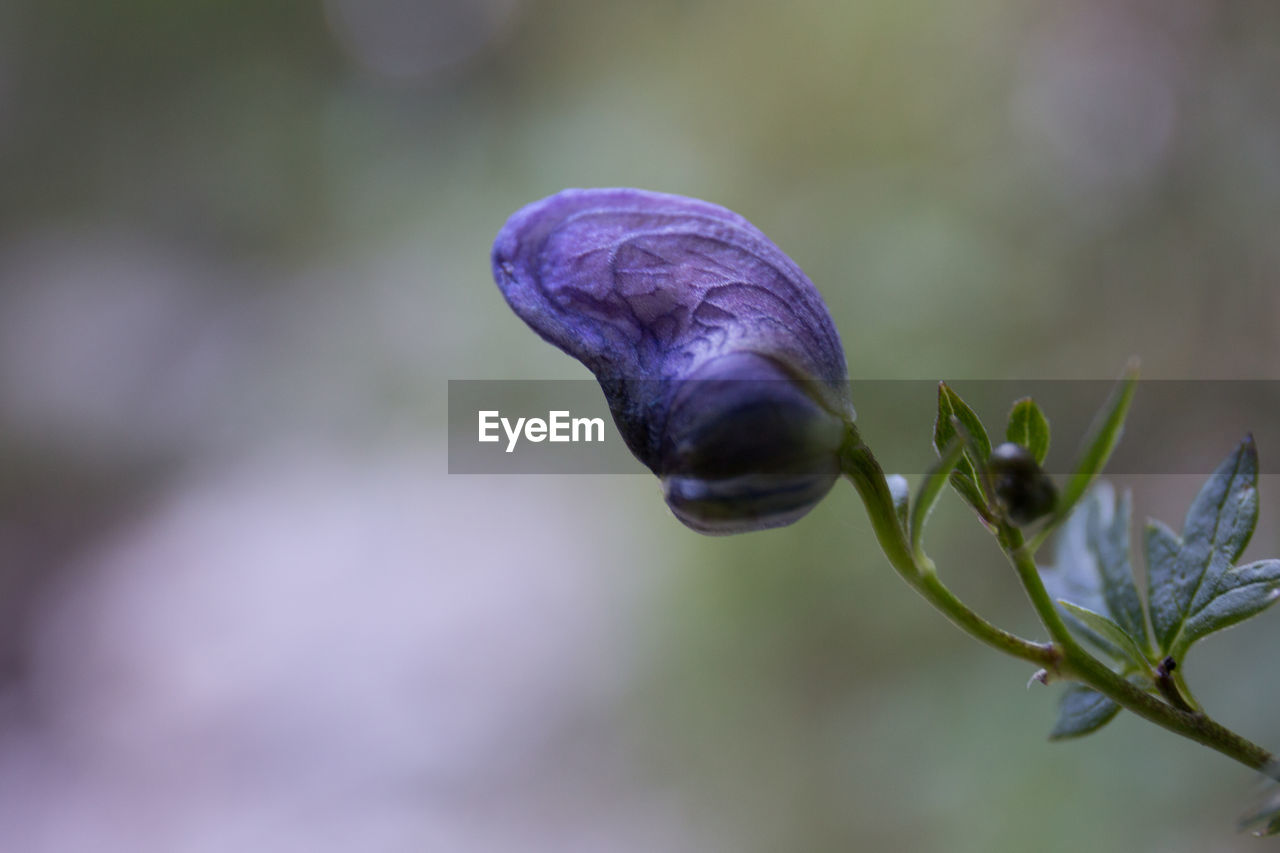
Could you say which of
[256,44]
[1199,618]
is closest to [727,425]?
[1199,618]

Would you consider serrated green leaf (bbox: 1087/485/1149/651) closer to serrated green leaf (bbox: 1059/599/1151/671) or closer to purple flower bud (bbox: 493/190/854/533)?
serrated green leaf (bbox: 1059/599/1151/671)

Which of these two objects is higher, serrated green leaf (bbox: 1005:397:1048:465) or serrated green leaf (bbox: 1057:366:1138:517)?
serrated green leaf (bbox: 1057:366:1138:517)

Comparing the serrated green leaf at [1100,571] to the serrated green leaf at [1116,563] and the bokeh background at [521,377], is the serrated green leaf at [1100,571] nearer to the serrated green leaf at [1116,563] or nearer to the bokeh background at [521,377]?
the serrated green leaf at [1116,563]

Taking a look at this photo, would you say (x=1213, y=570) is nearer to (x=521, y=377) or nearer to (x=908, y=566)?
A: (x=908, y=566)

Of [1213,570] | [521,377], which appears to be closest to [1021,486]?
[1213,570]

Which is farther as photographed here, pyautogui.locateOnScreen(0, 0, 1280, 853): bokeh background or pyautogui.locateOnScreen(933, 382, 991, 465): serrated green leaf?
pyautogui.locateOnScreen(0, 0, 1280, 853): bokeh background

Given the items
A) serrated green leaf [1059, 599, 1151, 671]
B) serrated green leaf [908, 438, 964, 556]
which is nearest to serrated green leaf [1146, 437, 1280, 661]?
serrated green leaf [1059, 599, 1151, 671]

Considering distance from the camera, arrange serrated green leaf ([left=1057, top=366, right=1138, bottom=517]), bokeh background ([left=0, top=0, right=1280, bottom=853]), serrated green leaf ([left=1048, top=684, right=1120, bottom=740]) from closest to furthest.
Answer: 1. serrated green leaf ([left=1057, top=366, right=1138, bottom=517])
2. serrated green leaf ([left=1048, top=684, right=1120, bottom=740])
3. bokeh background ([left=0, top=0, right=1280, bottom=853])
